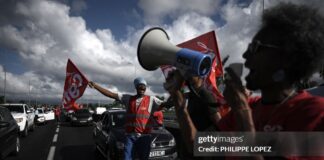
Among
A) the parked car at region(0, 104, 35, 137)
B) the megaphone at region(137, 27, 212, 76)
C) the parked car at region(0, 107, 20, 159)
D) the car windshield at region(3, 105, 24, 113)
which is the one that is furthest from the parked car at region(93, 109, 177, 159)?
the car windshield at region(3, 105, 24, 113)

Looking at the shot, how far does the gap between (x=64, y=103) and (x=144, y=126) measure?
1345 millimetres

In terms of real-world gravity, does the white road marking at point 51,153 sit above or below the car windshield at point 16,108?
below

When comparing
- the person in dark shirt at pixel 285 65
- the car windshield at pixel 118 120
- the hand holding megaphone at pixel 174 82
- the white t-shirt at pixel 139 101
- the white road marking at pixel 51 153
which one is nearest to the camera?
Result: the person in dark shirt at pixel 285 65

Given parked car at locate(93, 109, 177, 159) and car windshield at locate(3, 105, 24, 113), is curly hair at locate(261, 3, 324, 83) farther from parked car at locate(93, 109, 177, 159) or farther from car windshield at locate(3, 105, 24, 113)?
car windshield at locate(3, 105, 24, 113)

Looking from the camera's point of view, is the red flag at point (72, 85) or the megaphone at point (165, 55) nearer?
the megaphone at point (165, 55)

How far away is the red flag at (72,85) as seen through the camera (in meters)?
4.98

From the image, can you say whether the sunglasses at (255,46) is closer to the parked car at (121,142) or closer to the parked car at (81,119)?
the parked car at (121,142)

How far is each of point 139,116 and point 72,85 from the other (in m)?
1.21

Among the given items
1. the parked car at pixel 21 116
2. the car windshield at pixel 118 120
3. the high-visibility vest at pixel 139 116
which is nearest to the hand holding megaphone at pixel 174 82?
the high-visibility vest at pixel 139 116

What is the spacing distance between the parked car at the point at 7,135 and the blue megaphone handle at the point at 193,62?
6.63 metres

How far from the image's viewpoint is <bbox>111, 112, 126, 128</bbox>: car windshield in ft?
32.2

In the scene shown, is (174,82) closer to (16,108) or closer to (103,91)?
(103,91)

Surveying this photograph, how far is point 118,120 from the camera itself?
10086mm

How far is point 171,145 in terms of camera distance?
875 centimetres
